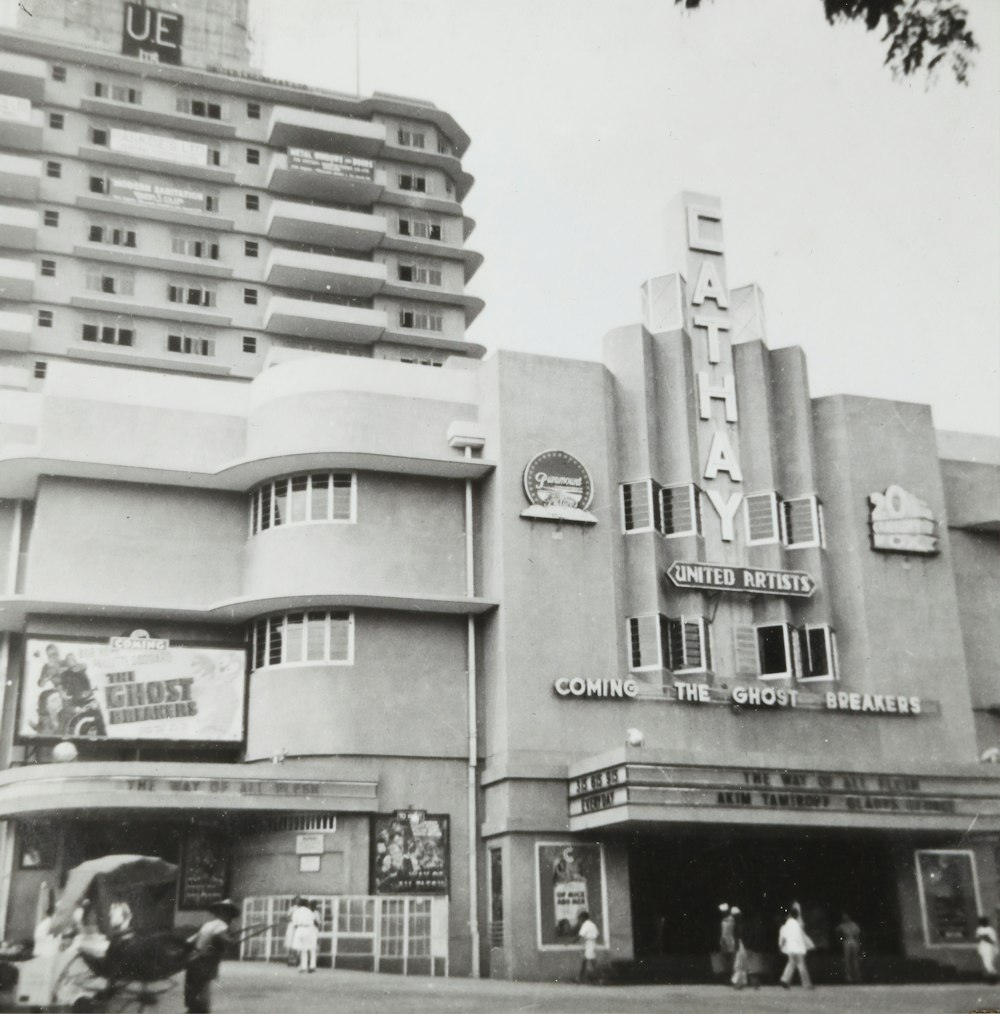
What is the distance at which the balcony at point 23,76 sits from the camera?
6162cm

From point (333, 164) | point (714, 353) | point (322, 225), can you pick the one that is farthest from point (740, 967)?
point (333, 164)

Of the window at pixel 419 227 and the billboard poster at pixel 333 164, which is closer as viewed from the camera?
the billboard poster at pixel 333 164

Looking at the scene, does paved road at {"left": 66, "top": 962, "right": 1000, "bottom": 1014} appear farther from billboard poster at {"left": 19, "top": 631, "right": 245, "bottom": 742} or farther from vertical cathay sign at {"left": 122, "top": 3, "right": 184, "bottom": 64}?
vertical cathay sign at {"left": 122, "top": 3, "right": 184, "bottom": 64}

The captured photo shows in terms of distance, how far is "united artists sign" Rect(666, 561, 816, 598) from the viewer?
32.5 metres

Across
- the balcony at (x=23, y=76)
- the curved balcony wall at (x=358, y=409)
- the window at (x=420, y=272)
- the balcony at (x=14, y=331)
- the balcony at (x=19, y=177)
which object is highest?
the balcony at (x=23, y=76)

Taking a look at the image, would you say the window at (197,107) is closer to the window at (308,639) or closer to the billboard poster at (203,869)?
the window at (308,639)

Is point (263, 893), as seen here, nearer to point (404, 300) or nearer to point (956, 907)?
point (956, 907)

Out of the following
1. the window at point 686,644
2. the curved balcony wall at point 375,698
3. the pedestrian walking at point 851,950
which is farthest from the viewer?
the window at point 686,644

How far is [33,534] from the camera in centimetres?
3228

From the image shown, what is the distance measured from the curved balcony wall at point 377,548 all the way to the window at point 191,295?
33.7 meters

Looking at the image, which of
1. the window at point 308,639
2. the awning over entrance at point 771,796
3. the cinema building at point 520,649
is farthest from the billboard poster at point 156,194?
the awning over entrance at point 771,796

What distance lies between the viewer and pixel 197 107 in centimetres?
6662

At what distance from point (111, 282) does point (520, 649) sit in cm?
4034

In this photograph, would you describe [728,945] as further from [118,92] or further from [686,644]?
[118,92]
